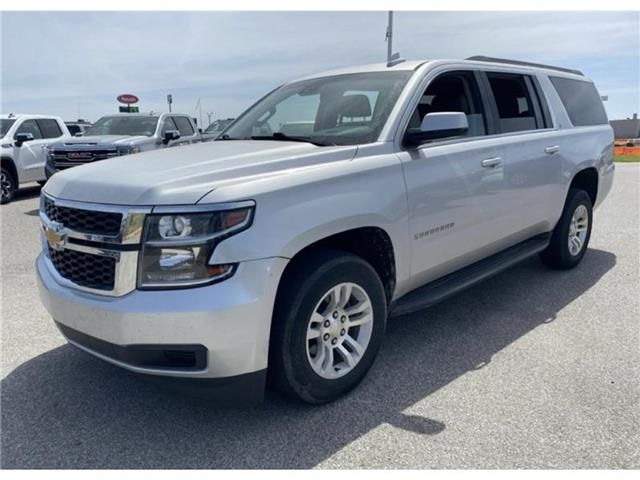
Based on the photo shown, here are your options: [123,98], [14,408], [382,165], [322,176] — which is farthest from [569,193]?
[123,98]

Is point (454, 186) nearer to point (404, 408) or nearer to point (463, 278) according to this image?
point (463, 278)

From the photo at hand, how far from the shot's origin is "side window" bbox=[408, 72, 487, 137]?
12.9 ft

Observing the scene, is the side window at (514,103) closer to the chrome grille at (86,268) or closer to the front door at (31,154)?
the chrome grille at (86,268)

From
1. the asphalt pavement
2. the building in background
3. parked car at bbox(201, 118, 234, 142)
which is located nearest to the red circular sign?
parked car at bbox(201, 118, 234, 142)

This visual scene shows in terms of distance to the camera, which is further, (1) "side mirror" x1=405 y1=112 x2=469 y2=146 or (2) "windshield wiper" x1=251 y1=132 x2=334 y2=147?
(2) "windshield wiper" x1=251 y1=132 x2=334 y2=147

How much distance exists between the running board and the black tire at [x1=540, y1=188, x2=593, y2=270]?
38cm

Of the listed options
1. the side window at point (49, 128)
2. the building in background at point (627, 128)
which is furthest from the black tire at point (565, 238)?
the building in background at point (627, 128)

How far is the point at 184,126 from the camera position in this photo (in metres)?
12.1

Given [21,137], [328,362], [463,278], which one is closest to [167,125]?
[21,137]

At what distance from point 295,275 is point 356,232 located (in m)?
0.57

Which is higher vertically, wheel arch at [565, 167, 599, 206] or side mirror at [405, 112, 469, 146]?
side mirror at [405, 112, 469, 146]

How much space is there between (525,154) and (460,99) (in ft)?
2.50

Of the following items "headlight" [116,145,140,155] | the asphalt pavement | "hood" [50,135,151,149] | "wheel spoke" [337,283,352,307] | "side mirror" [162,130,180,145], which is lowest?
the asphalt pavement

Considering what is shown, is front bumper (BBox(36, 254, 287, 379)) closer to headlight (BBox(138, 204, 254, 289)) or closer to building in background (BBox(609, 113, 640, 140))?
headlight (BBox(138, 204, 254, 289))
